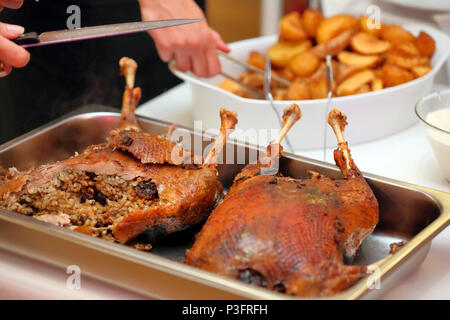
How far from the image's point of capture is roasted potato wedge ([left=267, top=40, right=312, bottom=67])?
1928 millimetres

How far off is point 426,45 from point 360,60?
10.0 inches

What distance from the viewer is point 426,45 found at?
1861mm

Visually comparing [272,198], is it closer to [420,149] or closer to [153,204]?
[153,204]

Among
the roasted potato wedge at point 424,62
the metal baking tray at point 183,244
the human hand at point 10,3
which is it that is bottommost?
the metal baking tray at point 183,244

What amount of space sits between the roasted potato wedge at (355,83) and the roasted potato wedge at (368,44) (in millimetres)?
114

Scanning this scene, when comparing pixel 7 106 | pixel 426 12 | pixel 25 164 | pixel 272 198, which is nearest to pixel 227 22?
pixel 426 12

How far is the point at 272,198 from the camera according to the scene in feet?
3.38

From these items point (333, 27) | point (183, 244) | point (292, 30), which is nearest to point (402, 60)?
point (333, 27)

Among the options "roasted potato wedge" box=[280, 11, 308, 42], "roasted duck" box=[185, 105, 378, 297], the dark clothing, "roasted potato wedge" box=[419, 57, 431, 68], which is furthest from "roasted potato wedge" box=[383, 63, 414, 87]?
the dark clothing

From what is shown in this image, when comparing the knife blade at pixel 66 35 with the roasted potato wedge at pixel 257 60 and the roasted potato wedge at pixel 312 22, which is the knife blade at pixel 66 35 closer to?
the roasted potato wedge at pixel 257 60

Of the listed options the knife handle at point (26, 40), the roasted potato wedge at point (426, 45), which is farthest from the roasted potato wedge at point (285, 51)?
the knife handle at point (26, 40)

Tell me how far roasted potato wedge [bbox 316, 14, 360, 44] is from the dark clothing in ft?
2.24


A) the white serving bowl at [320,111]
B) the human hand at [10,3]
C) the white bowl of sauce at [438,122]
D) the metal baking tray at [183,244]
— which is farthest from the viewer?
the white serving bowl at [320,111]

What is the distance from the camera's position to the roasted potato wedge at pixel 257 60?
192 centimetres
